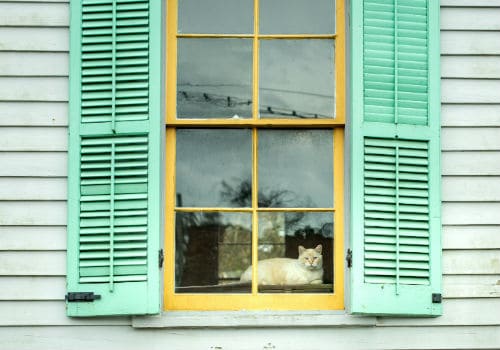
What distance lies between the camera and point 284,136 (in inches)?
212

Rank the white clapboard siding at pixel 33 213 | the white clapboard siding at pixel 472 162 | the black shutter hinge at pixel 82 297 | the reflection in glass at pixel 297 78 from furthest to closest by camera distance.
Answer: the reflection in glass at pixel 297 78
the white clapboard siding at pixel 472 162
the white clapboard siding at pixel 33 213
the black shutter hinge at pixel 82 297

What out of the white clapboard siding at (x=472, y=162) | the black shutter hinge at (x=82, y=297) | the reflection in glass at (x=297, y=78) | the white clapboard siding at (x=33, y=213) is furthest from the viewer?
the reflection in glass at (x=297, y=78)

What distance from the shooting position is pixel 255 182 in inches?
210

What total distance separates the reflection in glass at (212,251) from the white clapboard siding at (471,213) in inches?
43.4

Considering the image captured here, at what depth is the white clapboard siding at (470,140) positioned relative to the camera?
209 inches

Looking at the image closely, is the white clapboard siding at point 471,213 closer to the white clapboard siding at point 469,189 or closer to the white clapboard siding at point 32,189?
the white clapboard siding at point 469,189

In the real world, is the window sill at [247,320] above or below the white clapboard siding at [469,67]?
below

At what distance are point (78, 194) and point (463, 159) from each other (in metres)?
2.13

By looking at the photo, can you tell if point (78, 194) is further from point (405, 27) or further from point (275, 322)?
point (405, 27)

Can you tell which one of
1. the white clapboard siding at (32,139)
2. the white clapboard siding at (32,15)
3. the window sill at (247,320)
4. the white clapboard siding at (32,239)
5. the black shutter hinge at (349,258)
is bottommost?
the window sill at (247,320)

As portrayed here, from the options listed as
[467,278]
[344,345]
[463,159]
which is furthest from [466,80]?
[344,345]

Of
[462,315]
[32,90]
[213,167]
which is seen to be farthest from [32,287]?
[462,315]

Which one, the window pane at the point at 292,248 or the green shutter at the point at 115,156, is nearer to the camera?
the green shutter at the point at 115,156

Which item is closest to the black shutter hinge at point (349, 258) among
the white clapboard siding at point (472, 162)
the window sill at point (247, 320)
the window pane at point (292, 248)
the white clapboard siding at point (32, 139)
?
the window pane at point (292, 248)
